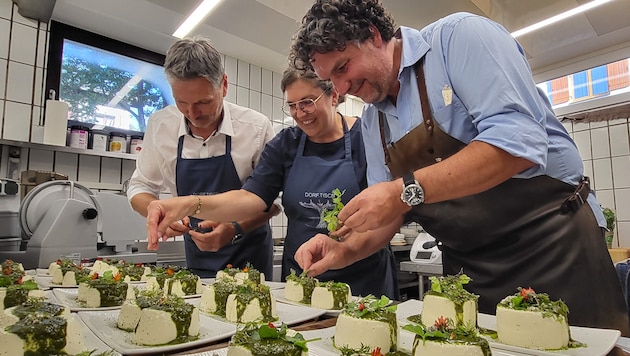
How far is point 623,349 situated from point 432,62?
1.12 metres

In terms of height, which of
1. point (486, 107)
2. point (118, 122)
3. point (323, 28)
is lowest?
point (486, 107)

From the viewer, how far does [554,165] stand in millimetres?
1604

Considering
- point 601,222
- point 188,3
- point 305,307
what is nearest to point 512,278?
point 601,222

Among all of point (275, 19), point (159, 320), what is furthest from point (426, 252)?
point (159, 320)

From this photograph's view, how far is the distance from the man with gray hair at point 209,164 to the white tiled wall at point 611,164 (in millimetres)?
4354

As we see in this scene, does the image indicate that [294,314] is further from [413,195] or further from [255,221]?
[255,221]

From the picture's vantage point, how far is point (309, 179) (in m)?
2.40

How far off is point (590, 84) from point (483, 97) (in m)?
4.97

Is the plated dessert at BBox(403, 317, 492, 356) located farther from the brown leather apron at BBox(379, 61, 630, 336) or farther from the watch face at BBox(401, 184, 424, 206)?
the brown leather apron at BBox(379, 61, 630, 336)

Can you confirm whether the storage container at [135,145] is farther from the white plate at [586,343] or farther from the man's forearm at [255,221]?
the white plate at [586,343]

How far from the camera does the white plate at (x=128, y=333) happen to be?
1.21 m

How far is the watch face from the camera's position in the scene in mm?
1403

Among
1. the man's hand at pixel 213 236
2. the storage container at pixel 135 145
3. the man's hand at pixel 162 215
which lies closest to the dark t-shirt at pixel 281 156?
the man's hand at pixel 213 236

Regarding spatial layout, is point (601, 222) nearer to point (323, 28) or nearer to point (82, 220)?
point (323, 28)
